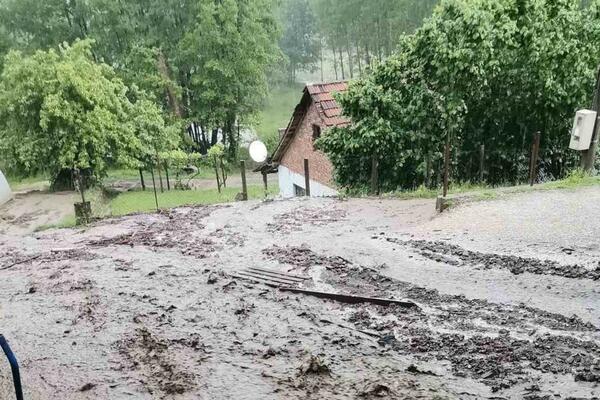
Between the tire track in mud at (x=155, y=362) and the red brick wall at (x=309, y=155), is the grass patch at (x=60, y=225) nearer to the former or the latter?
the red brick wall at (x=309, y=155)

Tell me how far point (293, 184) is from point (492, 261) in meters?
14.6

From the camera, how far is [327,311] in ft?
21.1

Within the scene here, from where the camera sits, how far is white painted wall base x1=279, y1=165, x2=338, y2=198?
19.1 meters

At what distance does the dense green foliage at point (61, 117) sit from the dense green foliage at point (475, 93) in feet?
42.5

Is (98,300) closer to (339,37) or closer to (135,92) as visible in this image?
(135,92)

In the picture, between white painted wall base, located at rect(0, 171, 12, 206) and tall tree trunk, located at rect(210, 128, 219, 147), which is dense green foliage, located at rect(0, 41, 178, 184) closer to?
white painted wall base, located at rect(0, 171, 12, 206)

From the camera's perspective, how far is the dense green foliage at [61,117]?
22234 millimetres

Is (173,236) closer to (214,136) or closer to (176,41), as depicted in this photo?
(176,41)

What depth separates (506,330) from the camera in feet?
18.1

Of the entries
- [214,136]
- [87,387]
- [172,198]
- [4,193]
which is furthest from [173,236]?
[214,136]

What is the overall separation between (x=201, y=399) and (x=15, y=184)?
2895 centimetres

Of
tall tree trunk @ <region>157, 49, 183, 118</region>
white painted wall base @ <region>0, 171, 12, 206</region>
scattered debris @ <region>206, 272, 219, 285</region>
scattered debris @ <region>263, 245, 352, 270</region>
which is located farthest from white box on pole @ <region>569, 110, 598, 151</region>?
tall tree trunk @ <region>157, 49, 183, 118</region>

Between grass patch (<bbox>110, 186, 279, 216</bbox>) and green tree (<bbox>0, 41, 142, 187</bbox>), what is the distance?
1.74 meters

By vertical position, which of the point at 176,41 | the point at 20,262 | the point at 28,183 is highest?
the point at 176,41
